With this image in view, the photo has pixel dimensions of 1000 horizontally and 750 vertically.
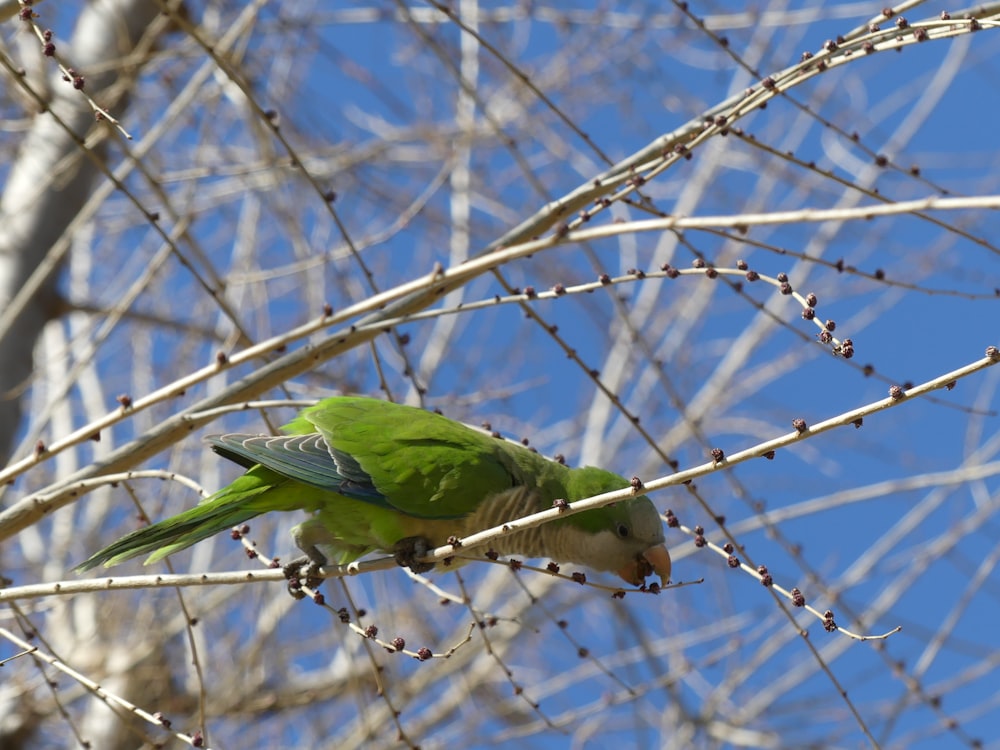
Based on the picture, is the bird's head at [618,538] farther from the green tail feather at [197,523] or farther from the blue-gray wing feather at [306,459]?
the green tail feather at [197,523]

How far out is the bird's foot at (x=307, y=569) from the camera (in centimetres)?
338

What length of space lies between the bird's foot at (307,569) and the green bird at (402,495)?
16 millimetres

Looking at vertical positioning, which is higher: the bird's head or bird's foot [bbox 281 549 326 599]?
the bird's head

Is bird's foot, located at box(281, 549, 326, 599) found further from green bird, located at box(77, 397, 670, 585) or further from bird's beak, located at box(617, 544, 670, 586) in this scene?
bird's beak, located at box(617, 544, 670, 586)

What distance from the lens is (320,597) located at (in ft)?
9.05

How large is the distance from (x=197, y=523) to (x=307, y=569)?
0.43 meters

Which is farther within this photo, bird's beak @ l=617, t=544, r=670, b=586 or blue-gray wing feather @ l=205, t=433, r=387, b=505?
bird's beak @ l=617, t=544, r=670, b=586

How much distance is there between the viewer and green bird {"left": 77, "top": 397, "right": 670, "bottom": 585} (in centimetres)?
359

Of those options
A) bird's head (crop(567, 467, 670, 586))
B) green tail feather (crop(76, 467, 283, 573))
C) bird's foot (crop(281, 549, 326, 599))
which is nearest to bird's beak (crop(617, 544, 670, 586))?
bird's head (crop(567, 467, 670, 586))

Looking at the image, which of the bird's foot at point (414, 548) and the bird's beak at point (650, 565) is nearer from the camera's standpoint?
the bird's foot at point (414, 548)

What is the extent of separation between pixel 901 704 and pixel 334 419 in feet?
8.37

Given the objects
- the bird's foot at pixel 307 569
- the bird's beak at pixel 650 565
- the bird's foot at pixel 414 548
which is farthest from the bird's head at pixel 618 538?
the bird's foot at pixel 307 569

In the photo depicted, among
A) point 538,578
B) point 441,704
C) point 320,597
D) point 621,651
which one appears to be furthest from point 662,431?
point 320,597

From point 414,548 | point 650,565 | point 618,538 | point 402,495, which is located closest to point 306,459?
point 402,495
